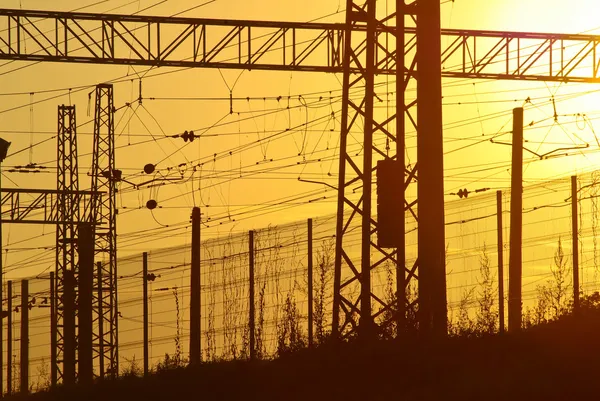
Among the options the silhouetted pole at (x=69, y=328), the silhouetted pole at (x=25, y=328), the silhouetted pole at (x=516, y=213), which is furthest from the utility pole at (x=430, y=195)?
the silhouetted pole at (x=25, y=328)

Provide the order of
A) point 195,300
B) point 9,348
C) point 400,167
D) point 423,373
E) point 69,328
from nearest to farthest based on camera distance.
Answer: point 423,373, point 400,167, point 195,300, point 69,328, point 9,348

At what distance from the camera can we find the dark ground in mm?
14852

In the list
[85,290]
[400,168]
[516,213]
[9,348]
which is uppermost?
[516,213]

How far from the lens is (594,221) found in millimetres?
38594

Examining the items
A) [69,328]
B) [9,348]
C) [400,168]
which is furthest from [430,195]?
[9,348]

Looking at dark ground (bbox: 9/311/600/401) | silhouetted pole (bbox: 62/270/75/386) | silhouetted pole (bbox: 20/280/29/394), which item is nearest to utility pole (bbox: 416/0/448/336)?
dark ground (bbox: 9/311/600/401)

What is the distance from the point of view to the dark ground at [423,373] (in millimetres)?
14852

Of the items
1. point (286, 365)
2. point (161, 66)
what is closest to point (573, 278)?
point (161, 66)

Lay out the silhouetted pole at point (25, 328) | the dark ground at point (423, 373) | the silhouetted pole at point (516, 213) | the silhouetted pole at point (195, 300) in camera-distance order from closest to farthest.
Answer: the dark ground at point (423, 373), the silhouetted pole at point (516, 213), the silhouetted pole at point (195, 300), the silhouetted pole at point (25, 328)

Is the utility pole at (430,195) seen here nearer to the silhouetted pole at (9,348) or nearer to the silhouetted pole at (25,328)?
the silhouetted pole at (25,328)

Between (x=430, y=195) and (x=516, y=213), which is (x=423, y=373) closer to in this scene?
(x=430, y=195)

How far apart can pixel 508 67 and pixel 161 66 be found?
31.9ft

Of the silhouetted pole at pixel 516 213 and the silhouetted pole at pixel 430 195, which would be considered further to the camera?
the silhouetted pole at pixel 516 213

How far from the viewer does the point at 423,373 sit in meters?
16.4
